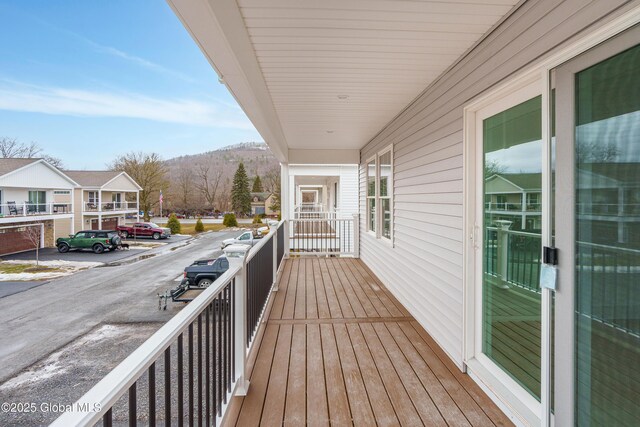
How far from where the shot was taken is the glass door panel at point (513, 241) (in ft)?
5.77

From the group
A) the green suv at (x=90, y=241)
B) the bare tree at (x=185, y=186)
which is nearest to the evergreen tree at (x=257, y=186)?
the bare tree at (x=185, y=186)

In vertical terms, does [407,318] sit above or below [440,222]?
below

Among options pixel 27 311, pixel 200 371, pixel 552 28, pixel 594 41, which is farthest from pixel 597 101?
pixel 27 311

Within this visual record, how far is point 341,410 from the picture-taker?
6.55ft

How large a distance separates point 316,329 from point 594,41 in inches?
115

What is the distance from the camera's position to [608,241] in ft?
4.18

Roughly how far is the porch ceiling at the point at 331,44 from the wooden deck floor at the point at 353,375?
83.5 inches

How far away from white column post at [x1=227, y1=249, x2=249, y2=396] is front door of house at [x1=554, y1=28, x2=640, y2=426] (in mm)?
1702

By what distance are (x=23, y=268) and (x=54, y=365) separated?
11.2m

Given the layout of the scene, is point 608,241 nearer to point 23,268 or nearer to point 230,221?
point 23,268

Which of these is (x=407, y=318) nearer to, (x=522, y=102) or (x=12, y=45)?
(x=522, y=102)

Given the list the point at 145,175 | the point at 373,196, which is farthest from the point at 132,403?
the point at 145,175

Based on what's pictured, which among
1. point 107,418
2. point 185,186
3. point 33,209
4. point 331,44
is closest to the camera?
point 107,418

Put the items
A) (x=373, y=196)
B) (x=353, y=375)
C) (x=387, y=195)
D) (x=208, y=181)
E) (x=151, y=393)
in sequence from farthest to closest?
1. (x=208, y=181)
2. (x=373, y=196)
3. (x=387, y=195)
4. (x=353, y=375)
5. (x=151, y=393)
